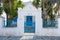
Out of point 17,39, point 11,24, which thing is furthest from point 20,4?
point 17,39

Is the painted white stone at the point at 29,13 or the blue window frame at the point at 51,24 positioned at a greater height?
the painted white stone at the point at 29,13

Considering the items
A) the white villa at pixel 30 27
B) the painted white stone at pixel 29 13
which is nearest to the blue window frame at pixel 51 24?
the white villa at pixel 30 27

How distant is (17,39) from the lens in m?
14.8

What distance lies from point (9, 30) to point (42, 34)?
11.5 feet

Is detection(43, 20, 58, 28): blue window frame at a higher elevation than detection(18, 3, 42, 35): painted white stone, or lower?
lower

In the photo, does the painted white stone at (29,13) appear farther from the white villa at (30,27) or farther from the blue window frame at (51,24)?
the blue window frame at (51,24)

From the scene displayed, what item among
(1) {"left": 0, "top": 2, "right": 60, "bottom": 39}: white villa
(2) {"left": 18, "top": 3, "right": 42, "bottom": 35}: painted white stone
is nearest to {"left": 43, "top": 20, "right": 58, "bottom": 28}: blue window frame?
(1) {"left": 0, "top": 2, "right": 60, "bottom": 39}: white villa

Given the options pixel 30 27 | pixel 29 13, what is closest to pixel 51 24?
pixel 30 27

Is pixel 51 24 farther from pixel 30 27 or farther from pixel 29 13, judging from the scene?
pixel 29 13

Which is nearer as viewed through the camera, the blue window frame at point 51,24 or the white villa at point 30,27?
the white villa at point 30,27

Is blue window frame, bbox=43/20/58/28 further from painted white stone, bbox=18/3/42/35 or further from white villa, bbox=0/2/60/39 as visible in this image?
painted white stone, bbox=18/3/42/35

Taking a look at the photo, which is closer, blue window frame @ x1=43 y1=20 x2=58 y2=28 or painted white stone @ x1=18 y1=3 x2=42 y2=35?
painted white stone @ x1=18 y1=3 x2=42 y2=35

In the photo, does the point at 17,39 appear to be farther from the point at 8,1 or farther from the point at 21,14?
the point at 8,1

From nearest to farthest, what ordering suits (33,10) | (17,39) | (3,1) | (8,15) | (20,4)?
(17,39), (33,10), (3,1), (8,15), (20,4)
